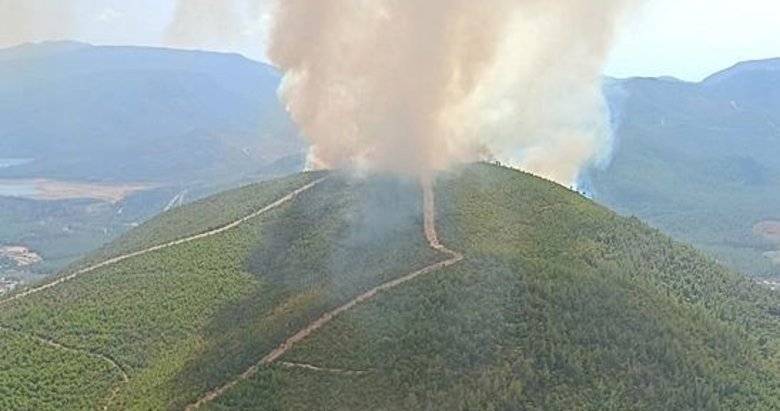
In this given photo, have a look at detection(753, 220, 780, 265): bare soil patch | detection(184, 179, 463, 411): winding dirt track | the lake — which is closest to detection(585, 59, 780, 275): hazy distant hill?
detection(753, 220, 780, 265): bare soil patch

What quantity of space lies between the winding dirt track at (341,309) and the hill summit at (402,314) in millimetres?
96

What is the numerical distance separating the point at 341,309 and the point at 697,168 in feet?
385

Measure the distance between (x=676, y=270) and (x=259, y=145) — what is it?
152m

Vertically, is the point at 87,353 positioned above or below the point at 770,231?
below

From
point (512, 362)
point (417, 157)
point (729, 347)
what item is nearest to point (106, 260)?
point (417, 157)

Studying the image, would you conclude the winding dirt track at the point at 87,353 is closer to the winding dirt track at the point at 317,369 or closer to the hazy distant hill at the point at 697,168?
the winding dirt track at the point at 317,369

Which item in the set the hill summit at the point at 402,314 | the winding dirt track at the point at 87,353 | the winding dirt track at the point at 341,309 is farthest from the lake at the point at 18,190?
the winding dirt track at the point at 341,309

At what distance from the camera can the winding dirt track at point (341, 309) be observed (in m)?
33.7

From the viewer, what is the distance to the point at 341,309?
1449 inches

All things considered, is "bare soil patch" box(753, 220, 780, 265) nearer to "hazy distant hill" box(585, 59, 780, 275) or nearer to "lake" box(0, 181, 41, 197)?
"hazy distant hill" box(585, 59, 780, 275)

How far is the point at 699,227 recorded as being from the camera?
117938 millimetres

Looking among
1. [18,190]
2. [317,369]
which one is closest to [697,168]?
[18,190]

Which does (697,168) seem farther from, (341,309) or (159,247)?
(341,309)

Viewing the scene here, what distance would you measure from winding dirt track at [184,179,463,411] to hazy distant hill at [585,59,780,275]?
2479 inches
